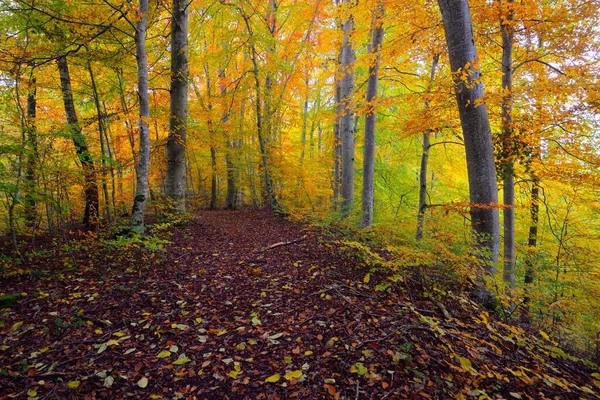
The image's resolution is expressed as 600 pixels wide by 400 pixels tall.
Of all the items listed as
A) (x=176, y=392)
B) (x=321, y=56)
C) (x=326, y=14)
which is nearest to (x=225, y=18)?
(x=326, y=14)

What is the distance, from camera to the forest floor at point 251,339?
2422 mm

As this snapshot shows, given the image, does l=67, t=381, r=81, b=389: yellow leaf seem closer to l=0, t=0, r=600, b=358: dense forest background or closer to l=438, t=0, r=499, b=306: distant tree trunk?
l=0, t=0, r=600, b=358: dense forest background

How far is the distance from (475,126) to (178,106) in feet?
22.8

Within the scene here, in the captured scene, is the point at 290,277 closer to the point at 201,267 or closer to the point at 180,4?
the point at 201,267

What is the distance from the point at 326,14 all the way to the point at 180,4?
240 inches

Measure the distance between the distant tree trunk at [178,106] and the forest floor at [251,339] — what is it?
9.95 ft

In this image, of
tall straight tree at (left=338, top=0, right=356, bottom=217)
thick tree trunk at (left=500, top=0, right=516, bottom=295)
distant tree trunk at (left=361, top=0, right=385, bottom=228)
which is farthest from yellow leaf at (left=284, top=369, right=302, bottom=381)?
tall straight tree at (left=338, top=0, right=356, bottom=217)

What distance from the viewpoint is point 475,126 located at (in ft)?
12.8

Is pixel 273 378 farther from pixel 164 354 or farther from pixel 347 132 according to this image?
pixel 347 132

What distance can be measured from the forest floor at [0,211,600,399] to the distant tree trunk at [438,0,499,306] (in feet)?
3.14

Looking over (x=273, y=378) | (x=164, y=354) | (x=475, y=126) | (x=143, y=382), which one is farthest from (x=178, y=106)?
(x=273, y=378)

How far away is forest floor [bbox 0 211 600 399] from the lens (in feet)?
7.95

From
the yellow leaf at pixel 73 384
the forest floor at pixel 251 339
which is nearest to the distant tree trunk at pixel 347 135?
the forest floor at pixel 251 339

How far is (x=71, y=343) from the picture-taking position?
114 inches
